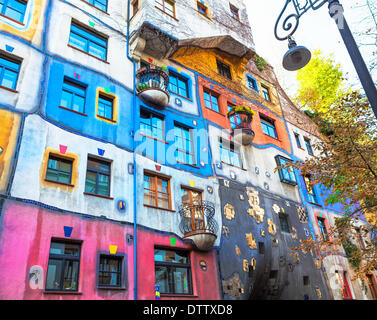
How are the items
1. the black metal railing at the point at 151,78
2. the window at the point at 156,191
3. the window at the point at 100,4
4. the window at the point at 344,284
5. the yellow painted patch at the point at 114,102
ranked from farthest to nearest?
1. the window at the point at 344,284
2. the window at the point at 100,4
3. the black metal railing at the point at 151,78
4. the yellow painted patch at the point at 114,102
5. the window at the point at 156,191

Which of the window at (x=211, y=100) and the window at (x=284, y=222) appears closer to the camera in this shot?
the window at (x=284, y=222)

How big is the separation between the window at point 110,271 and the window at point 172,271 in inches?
49.9

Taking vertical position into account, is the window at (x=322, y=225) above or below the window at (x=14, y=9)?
below

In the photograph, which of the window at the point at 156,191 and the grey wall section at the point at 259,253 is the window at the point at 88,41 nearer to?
the window at the point at 156,191

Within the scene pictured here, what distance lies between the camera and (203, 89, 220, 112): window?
15.7 meters

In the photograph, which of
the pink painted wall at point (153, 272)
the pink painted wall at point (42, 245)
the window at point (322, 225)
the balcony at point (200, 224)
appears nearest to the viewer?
the pink painted wall at point (42, 245)

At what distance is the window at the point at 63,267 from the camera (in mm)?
7754

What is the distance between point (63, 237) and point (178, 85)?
29.1 ft

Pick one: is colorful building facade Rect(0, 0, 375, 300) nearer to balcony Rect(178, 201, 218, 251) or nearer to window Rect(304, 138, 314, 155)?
balcony Rect(178, 201, 218, 251)

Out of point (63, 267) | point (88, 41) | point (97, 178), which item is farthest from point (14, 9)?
point (63, 267)

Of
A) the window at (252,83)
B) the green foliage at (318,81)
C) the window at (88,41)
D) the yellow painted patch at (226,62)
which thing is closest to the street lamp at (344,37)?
the window at (88,41)

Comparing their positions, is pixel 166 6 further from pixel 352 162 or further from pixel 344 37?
pixel 344 37
